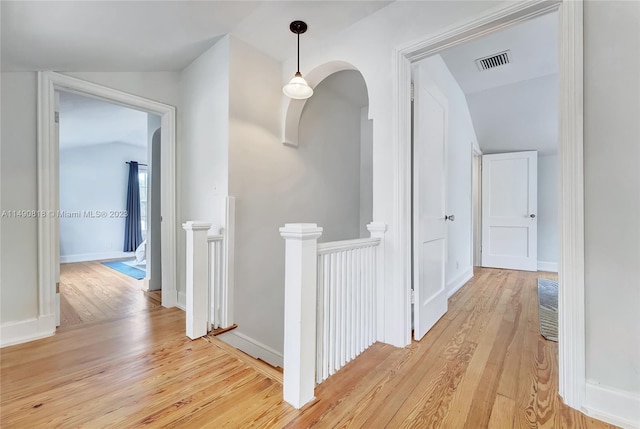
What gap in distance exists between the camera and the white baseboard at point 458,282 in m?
3.15

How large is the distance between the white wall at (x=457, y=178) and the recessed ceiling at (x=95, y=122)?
12.1 feet

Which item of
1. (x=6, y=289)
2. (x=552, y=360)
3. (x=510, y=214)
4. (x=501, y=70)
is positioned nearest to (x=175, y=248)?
(x=6, y=289)

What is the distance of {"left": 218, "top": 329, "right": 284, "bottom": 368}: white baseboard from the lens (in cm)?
226

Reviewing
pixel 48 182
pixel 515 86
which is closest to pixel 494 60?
pixel 515 86

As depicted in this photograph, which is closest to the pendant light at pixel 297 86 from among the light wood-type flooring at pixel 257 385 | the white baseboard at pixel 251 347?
the light wood-type flooring at pixel 257 385

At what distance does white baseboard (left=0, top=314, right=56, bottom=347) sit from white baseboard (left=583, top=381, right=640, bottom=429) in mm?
3431

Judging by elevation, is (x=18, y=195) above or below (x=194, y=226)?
above

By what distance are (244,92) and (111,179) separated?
528 cm

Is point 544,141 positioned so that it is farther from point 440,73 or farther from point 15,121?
point 15,121

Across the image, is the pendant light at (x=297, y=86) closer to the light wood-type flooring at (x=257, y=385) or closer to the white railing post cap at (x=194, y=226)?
the white railing post cap at (x=194, y=226)

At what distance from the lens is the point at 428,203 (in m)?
2.20

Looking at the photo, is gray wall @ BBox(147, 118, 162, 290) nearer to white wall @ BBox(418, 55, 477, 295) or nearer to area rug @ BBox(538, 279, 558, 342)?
white wall @ BBox(418, 55, 477, 295)

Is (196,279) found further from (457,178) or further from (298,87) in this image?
(457,178)

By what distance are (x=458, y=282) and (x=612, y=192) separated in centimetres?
250
